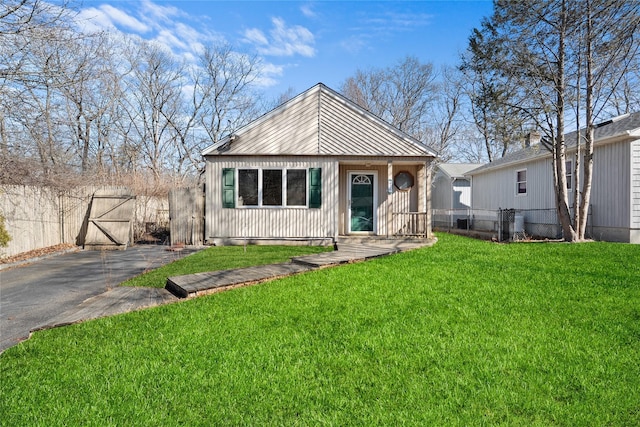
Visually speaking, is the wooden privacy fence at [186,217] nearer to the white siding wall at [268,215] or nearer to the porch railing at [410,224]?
the white siding wall at [268,215]

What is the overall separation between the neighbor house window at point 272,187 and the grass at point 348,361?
6162 mm

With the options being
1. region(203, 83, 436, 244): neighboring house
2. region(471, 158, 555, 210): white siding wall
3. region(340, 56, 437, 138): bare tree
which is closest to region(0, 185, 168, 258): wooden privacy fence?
region(203, 83, 436, 244): neighboring house

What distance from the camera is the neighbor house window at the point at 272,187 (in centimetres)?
1135

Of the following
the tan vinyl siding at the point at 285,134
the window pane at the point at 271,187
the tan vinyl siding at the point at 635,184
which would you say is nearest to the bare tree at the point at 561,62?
the tan vinyl siding at the point at 635,184

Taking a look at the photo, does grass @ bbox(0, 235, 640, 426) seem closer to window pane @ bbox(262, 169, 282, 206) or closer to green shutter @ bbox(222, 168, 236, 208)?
window pane @ bbox(262, 169, 282, 206)

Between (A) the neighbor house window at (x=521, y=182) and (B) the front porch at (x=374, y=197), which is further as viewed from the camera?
(A) the neighbor house window at (x=521, y=182)

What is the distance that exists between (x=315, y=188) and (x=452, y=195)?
42.3 feet

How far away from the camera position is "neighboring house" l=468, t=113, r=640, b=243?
10.4 metres

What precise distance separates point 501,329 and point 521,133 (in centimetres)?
1026

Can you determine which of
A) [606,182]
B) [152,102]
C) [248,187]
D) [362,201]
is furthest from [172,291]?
[152,102]

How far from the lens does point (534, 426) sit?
220 cm

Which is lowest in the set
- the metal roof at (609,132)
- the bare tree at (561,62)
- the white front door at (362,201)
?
the white front door at (362,201)

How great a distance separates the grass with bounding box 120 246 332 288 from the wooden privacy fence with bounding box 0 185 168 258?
13.5 feet

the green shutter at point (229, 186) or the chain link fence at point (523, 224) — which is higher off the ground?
the green shutter at point (229, 186)
